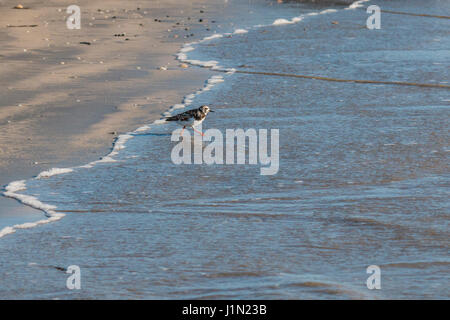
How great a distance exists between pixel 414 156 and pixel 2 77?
5.62m

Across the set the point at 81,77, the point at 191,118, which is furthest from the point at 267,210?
the point at 81,77

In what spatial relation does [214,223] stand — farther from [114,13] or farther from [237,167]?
[114,13]

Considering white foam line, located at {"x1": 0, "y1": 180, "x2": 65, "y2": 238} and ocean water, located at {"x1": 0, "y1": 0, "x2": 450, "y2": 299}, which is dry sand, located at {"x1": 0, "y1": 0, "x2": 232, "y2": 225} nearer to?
white foam line, located at {"x1": 0, "y1": 180, "x2": 65, "y2": 238}

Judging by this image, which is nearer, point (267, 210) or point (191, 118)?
point (267, 210)

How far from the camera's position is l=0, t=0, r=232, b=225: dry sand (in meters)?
7.59

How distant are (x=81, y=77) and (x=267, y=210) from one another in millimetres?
5581

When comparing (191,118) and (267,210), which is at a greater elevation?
(191,118)

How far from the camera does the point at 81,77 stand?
10.9 meters

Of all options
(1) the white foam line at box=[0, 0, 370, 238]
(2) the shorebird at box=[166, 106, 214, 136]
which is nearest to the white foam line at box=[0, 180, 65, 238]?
(1) the white foam line at box=[0, 0, 370, 238]

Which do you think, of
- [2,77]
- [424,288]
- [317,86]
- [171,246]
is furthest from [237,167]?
[2,77]

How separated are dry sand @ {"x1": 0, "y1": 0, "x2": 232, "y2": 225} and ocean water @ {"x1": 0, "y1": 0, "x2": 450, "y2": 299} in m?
0.37

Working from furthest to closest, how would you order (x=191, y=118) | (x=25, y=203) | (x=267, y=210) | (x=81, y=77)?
(x=81, y=77)
(x=191, y=118)
(x=25, y=203)
(x=267, y=210)

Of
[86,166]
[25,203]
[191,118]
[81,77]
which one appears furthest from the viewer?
[81,77]

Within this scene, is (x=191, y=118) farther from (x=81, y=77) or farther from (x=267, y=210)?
(x=81, y=77)
